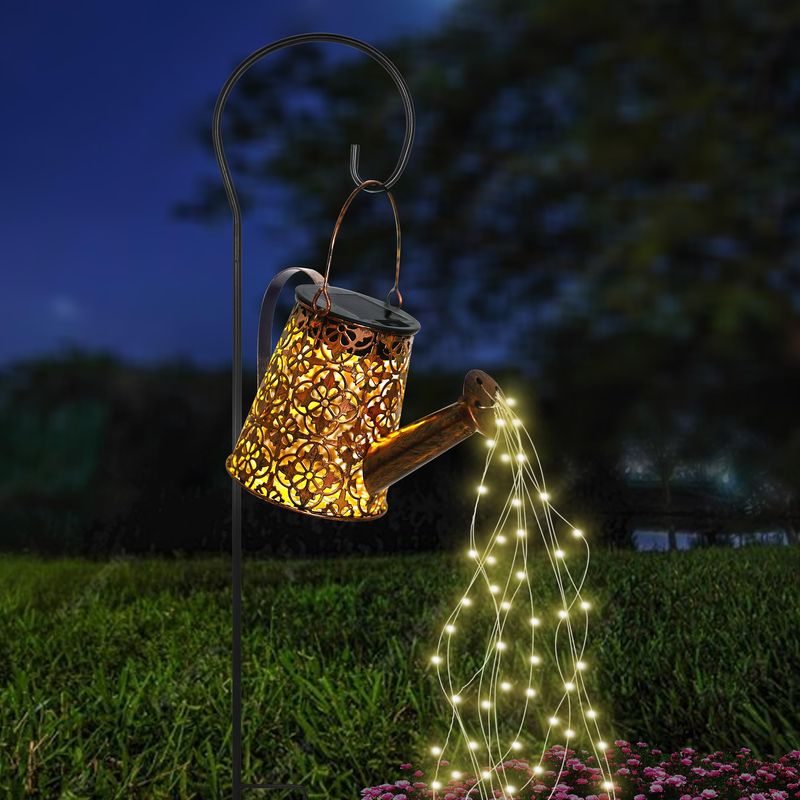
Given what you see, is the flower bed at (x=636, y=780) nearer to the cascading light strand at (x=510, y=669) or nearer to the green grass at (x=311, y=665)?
the cascading light strand at (x=510, y=669)

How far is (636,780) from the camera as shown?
1.57 m

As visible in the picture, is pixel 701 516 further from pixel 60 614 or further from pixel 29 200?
pixel 29 200

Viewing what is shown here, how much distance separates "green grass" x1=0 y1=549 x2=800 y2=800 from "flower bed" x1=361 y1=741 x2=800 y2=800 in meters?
0.15

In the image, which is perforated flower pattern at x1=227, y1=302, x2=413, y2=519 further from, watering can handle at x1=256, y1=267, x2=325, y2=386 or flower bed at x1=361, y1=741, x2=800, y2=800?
flower bed at x1=361, y1=741, x2=800, y2=800

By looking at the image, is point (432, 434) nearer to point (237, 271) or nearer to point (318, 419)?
point (318, 419)

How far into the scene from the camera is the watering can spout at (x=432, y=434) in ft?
2.83

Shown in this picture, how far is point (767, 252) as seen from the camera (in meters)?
1.89

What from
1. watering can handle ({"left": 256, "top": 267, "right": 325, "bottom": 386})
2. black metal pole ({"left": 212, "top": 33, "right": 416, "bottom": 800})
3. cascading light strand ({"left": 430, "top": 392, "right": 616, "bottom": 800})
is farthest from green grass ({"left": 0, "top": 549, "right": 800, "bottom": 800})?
watering can handle ({"left": 256, "top": 267, "right": 325, "bottom": 386})

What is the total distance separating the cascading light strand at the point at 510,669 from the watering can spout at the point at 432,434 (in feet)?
0.13

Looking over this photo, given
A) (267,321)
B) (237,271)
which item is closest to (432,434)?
(267,321)

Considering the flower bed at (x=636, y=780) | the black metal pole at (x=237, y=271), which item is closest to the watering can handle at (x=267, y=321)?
the black metal pole at (x=237, y=271)

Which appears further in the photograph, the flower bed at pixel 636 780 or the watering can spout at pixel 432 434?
the flower bed at pixel 636 780

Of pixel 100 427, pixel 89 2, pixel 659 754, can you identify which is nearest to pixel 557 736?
pixel 659 754

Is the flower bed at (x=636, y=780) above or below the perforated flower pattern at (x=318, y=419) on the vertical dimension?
below
